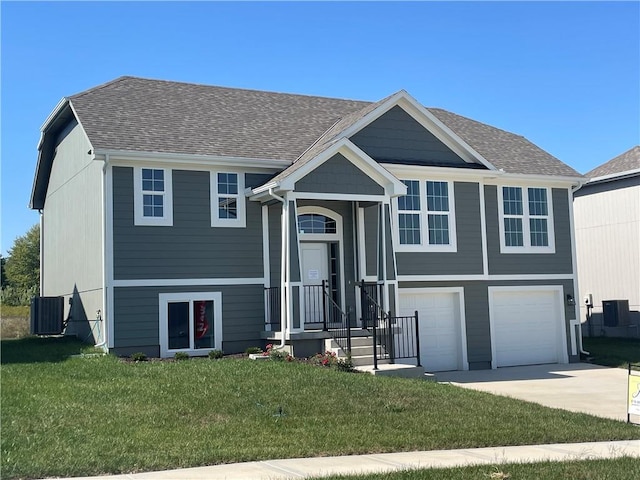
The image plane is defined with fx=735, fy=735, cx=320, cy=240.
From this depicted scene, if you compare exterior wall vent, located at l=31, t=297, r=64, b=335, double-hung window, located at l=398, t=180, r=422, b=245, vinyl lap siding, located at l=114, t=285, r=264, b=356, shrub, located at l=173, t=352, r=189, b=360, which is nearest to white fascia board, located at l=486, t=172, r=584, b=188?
double-hung window, located at l=398, t=180, r=422, b=245

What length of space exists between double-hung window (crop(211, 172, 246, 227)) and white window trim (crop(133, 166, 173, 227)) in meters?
1.06

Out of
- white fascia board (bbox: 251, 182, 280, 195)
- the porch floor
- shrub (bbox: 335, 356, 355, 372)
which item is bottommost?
shrub (bbox: 335, 356, 355, 372)

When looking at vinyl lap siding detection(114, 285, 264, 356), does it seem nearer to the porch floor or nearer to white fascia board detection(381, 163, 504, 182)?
the porch floor

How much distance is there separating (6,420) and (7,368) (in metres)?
4.70

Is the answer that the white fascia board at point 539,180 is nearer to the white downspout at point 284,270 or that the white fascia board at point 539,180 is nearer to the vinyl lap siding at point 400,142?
the vinyl lap siding at point 400,142

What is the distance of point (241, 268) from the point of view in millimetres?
18000

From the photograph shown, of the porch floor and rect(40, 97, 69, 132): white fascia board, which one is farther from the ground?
rect(40, 97, 69, 132): white fascia board

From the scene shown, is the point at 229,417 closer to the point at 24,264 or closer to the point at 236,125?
the point at 236,125

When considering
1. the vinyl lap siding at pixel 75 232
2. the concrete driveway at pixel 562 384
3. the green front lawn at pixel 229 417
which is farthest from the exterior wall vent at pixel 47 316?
the concrete driveway at pixel 562 384

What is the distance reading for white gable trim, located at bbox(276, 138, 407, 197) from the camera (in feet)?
55.2

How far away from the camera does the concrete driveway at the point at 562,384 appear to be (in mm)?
13859

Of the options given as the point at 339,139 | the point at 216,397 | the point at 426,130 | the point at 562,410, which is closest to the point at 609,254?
the point at 426,130

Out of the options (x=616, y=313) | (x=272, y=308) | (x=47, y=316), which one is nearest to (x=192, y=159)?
(x=272, y=308)

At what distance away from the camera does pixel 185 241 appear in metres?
17.4
